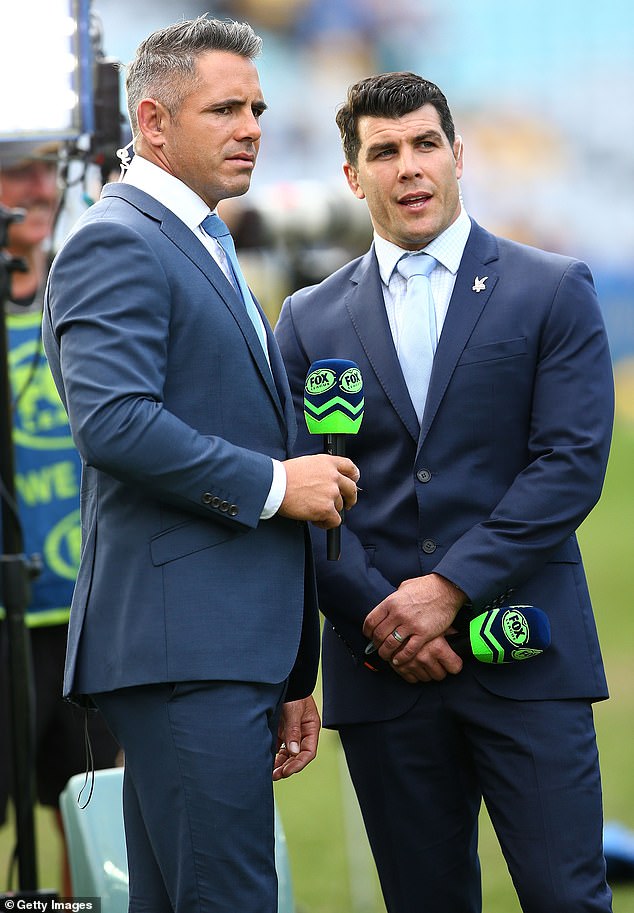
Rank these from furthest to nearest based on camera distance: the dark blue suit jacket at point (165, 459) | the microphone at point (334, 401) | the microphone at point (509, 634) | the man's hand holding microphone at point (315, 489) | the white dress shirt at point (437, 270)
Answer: the white dress shirt at point (437, 270), the microphone at point (509, 634), the microphone at point (334, 401), the man's hand holding microphone at point (315, 489), the dark blue suit jacket at point (165, 459)

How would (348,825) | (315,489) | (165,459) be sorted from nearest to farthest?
1. (165,459)
2. (315,489)
3. (348,825)

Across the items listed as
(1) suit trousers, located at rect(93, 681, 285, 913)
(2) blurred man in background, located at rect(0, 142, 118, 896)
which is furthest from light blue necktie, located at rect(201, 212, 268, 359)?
(2) blurred man in background, located at rect(0, 142, 118, 896)

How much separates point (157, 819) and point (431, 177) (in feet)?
3.96

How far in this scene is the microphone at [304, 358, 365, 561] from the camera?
6.86 ft

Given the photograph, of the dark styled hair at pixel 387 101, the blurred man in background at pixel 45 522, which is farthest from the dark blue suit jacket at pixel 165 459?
the blurred man in background at pixel 45 522

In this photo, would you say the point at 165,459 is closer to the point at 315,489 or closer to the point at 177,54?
the point at 315,489

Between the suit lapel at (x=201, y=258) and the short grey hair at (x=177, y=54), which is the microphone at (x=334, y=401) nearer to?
the suit lapel at (x=201, y=258)

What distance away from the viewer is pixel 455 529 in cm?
236

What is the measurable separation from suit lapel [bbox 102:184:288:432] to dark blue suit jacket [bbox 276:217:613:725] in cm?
41

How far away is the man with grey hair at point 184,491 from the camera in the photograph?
1.90 m

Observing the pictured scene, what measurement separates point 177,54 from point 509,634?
107 centimetres

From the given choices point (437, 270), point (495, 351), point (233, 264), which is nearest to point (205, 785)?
point (233, 264)

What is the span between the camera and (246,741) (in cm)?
194

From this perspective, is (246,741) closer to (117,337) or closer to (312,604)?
(312,604)
